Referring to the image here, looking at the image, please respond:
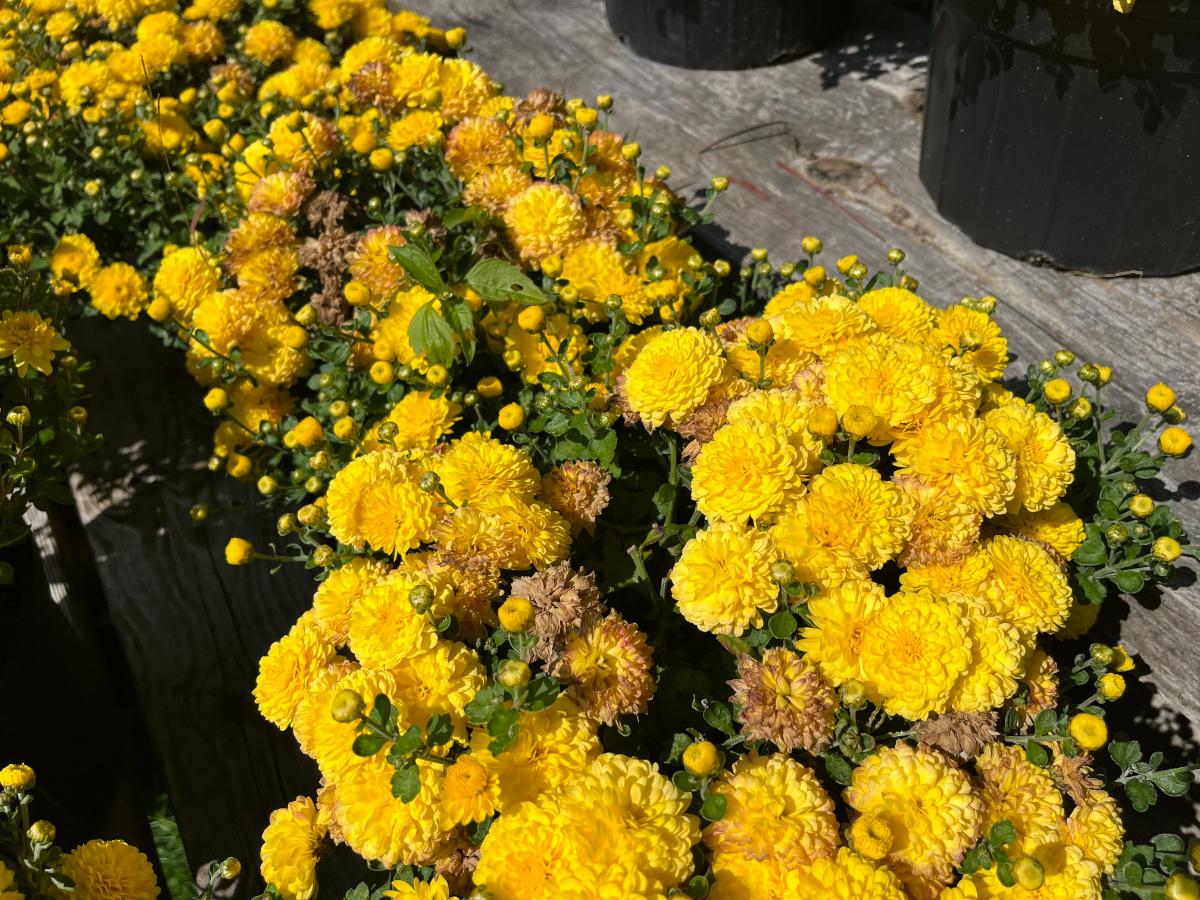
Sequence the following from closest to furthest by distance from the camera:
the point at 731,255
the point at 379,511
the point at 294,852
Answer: the point at 294,852 < the point at 379,511 < the point at 731,255

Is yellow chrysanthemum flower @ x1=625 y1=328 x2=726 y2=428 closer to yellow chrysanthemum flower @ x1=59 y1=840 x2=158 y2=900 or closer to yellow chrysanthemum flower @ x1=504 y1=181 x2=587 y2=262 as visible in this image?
yellow chrysanthemum flower @ x1=504 y1=181 x2=587 y2=262

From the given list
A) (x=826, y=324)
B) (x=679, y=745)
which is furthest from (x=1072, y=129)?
(x=679, y=745)

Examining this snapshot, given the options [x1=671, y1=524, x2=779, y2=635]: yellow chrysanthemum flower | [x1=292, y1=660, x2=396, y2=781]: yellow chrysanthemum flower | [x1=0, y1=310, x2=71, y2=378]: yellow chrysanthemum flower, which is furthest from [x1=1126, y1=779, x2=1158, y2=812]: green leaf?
[x1=0, y1=310, x2=71, y2=378]: yellow chrysanthemum flower

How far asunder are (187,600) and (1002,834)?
5.66 ft

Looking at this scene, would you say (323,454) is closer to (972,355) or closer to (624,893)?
(624,893)

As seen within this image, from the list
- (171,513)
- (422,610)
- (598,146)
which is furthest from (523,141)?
(171,513)

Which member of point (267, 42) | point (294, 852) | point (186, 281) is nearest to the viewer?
point (294, 852)

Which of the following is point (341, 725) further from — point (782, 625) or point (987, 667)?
point (987, 667)

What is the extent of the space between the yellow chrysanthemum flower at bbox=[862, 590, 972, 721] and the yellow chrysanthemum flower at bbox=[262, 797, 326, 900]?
623 mm

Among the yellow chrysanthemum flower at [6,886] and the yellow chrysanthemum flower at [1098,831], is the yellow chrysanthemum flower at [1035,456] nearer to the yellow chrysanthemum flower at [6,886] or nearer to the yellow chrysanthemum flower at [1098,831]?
the yellow chrysanthemum flower at [1098,831]

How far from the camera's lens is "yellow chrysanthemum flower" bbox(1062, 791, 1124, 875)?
2.80 feet

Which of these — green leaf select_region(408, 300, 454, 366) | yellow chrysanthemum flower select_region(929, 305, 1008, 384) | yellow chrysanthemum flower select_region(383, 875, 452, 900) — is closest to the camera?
yellow chrysanthemum flower select_region(383, 875, 452, 900)

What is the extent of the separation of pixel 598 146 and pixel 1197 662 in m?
1.25

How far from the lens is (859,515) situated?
94 cm
